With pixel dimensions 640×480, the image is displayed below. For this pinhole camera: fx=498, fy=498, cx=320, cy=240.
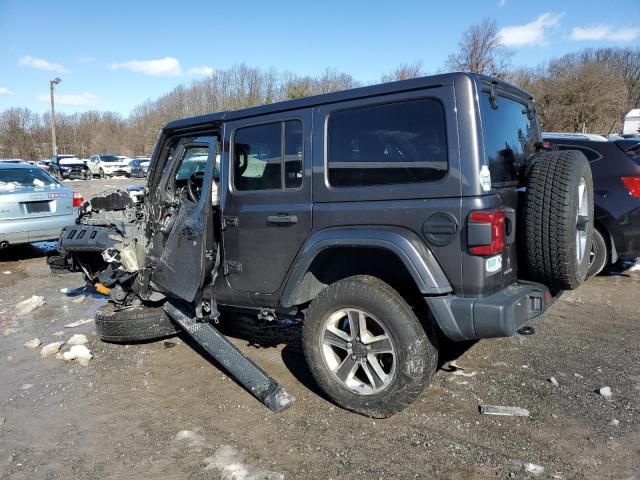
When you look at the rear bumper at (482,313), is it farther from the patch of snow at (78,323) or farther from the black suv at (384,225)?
the patch of snow at (78,323)

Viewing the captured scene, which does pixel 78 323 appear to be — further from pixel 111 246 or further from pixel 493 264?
pixel 493 264

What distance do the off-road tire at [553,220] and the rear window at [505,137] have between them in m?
0.18

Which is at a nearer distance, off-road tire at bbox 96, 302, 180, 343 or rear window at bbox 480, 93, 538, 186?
rear window at bbox 480, 93, 538, 186

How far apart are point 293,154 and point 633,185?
439 cm

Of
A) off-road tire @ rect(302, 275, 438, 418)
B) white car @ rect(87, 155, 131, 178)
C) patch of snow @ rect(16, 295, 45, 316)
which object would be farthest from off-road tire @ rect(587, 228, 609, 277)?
white car @ rect(87, 155, 131, 178)

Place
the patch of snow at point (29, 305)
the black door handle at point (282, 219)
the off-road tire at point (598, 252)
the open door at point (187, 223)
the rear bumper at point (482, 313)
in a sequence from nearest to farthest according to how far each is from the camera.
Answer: the rear bumper at point (482, 313) < the black door handle at point (282, 219) < the open door at point (187, 223) < the off-road tire at point (598, 252) < the patch of snow at point (29, 305)

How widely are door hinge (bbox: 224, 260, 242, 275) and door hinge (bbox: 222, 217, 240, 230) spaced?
281 millimetres

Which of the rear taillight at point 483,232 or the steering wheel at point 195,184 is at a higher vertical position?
the steering wheel at point 195,184

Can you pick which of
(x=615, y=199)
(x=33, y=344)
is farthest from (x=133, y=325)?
(x=615, y=199)

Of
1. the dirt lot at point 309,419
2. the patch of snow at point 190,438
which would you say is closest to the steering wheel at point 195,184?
the dirt lot at point 309,419

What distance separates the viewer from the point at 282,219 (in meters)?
3.54

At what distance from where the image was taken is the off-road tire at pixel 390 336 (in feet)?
10.0

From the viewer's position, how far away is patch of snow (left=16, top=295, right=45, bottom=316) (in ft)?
20.0

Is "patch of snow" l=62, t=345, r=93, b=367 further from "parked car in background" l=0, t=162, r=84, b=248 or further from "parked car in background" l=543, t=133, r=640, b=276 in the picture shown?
"parked car in background" l=543, t=133, r=640, b=276
